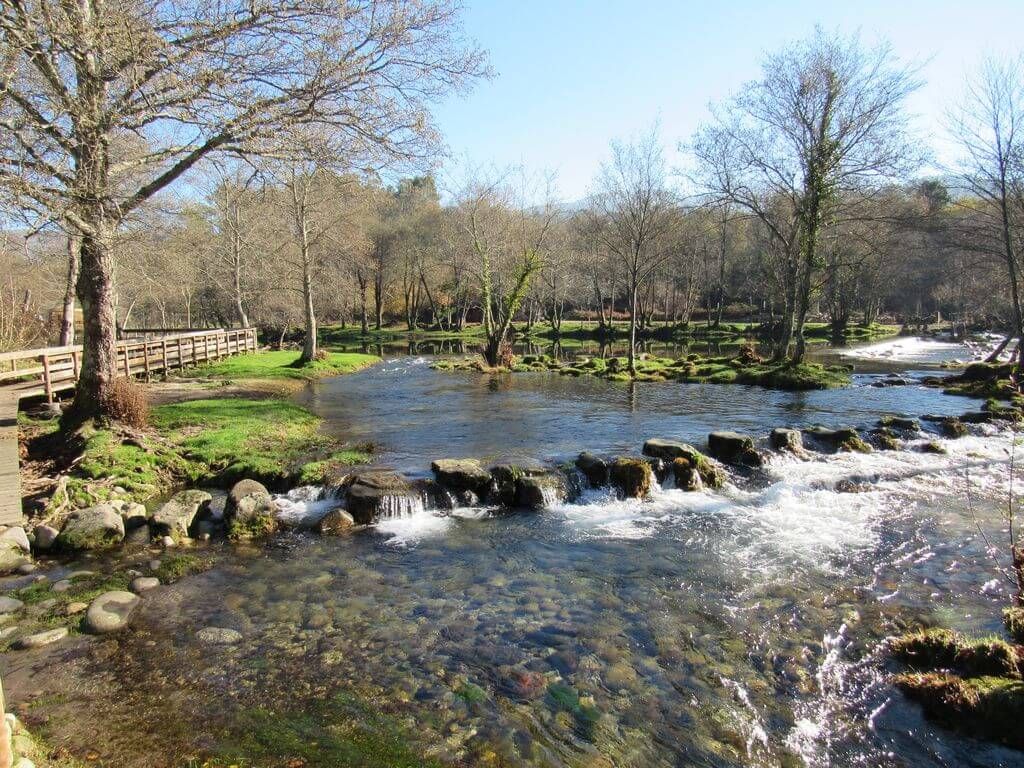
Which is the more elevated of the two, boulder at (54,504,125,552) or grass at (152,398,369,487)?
grass at (152,398,369,487)

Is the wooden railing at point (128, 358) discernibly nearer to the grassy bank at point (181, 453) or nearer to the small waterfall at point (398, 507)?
the grassy bank at point (181, 453)

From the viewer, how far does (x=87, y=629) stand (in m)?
6.19

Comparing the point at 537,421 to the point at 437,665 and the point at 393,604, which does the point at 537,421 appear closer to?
the point at 393,604

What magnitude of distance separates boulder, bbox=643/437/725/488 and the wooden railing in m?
14.2

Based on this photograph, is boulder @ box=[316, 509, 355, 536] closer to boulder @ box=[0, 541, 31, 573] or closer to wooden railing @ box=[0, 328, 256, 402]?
boulder @ box=[0, 541, 31, 573]

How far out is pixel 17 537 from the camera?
7988 mm

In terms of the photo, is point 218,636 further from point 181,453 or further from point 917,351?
point 917,351

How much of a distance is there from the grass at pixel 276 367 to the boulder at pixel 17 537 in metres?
16.0

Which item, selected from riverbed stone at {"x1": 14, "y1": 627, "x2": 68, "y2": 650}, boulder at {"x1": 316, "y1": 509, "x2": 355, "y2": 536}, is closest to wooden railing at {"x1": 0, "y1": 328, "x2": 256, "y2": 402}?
boulder at {"x1": 316, "y1": 509, "x2": 355, "y2": 536}

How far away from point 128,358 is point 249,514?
51.2 ft

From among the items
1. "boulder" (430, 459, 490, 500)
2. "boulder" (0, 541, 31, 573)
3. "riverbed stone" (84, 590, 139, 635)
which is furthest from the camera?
"boulder" (430, 459, 490, 500)

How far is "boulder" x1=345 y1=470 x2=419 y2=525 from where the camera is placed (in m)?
9.96

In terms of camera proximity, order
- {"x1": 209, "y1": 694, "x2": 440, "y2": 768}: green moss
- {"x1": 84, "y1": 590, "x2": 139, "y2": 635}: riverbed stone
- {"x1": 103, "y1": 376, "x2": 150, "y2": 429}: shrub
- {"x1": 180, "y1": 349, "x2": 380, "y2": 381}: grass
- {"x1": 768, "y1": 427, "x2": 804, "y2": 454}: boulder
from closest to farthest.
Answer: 1. {"x1": 209, "y1": 694, "x2": 440, "y2": 768}: green moss
2. {"x1": 84, "y1": 590, "x2": 139, "y2": 635}: riverbed stone
3. {"x1": 103, "y1": 376, "x2": 150, "y2": 429}: shrub
4. {"x1": 768, "y1": 427, "x2": 804, "y2": 454}: boulder
5. {"x1": 180, "y1": 349, "x2": 380, "y2": 381}: grass

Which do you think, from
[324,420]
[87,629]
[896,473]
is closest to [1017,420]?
[896,473]
